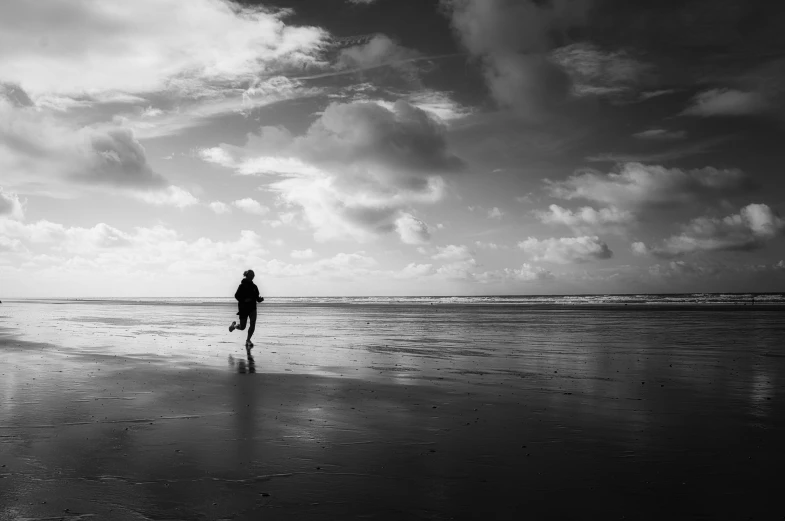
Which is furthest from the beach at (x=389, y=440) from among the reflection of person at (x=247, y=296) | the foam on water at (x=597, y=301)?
the foam on water at (x=597, y=301)

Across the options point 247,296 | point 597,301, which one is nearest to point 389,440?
point 247,296

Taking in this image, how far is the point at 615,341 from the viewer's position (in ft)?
72.9

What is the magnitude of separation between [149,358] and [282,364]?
421 cm

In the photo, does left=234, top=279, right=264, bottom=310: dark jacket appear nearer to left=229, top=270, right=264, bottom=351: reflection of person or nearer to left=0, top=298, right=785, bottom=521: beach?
left=229, top=270, right=264, bottom=351: reflection of person

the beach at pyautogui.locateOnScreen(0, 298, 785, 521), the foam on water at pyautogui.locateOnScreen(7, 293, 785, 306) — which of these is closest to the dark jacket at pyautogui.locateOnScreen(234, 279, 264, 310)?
the beach at pyautogui.locateOnScreen(0, 298, 785, 521)

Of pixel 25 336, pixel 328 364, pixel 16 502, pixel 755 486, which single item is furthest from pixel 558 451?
pixel 25 336

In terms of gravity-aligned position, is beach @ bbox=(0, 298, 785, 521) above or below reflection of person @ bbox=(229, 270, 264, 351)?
below

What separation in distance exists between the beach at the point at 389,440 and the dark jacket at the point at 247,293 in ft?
15.6

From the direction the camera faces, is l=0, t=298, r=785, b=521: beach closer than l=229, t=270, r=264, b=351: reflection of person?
Yes

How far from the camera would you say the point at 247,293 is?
1959 centimetres

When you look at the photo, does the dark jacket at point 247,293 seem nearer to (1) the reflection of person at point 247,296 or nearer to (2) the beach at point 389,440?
(1) the reflection of person at point 247,296

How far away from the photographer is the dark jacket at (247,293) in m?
19.5

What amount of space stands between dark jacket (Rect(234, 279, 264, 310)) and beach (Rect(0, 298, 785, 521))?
475 centimetres

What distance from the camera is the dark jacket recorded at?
19.5m
